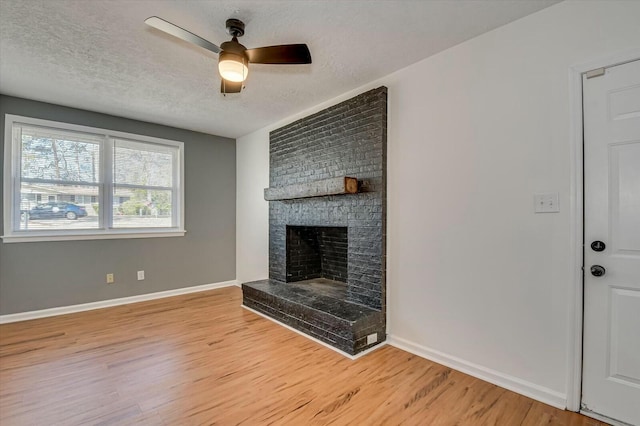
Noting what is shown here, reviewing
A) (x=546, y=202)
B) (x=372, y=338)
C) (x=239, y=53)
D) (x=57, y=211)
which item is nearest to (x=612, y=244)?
(x=546, y=202)

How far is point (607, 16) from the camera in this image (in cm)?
175

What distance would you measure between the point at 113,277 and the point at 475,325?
14.1ft

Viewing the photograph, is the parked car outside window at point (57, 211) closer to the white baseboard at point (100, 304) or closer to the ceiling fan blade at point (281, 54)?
the white baseboard at point (100, 304)

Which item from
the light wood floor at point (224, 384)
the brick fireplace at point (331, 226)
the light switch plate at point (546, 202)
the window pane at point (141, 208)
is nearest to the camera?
the light wood floor at point (224, 384)

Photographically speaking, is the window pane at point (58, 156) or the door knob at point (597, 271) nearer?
the door knob at point (597, 271)

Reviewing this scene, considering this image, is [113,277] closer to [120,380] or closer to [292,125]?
[120,380]

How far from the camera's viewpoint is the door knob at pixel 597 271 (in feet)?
5.79

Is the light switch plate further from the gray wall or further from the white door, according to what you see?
the gray wall

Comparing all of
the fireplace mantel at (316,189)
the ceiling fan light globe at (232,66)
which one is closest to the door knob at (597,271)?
the fireplace mantel at (316,189)

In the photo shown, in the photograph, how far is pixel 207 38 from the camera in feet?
7.50

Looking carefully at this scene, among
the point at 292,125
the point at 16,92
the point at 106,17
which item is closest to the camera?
the point at 106,17

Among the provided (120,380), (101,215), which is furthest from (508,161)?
(101,215)

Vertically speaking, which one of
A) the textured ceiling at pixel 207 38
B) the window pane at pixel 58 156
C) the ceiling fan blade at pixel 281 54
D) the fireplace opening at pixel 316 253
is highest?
the textured ceiling at pixel 207 38

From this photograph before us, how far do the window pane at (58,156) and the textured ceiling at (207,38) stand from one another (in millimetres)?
422
